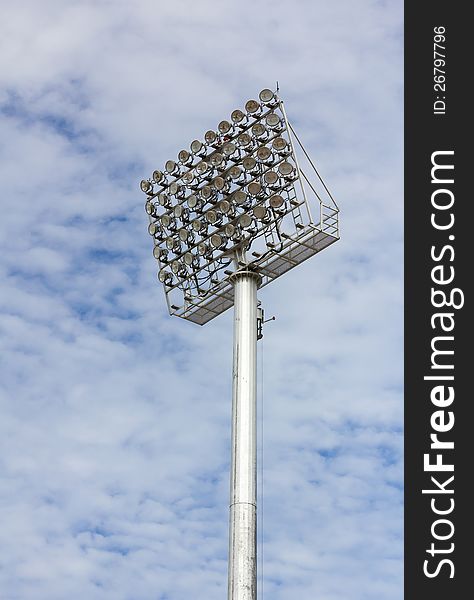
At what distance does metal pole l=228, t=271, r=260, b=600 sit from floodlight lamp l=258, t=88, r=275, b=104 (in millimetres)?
6669

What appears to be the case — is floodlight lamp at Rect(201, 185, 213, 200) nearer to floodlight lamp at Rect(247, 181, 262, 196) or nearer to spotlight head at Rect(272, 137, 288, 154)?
floodlight lamp at Rect(247, 181, 262, 196)

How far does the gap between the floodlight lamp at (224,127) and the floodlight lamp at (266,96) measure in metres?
1.62

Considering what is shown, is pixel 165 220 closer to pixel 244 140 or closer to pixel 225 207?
pixel 225 207

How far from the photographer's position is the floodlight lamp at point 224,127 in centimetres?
4425

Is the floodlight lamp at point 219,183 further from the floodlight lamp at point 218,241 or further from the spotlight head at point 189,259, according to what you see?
the spotlight head at point 189,259

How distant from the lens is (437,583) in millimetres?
31000

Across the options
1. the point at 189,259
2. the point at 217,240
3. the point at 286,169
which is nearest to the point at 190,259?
the point at 189,259

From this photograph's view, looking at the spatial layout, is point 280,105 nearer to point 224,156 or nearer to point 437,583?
point 224,156

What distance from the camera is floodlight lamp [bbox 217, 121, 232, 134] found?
1742 inches

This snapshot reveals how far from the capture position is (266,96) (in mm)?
43750

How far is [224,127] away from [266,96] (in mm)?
2023

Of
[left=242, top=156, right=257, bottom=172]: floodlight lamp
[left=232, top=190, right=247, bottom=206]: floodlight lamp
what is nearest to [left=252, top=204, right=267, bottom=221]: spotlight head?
[left=232, top=190, right=247, bottom=206]: floodlight lamp

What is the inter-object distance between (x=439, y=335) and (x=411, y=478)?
432 centimetres

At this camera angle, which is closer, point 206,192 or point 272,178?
point 272,178
